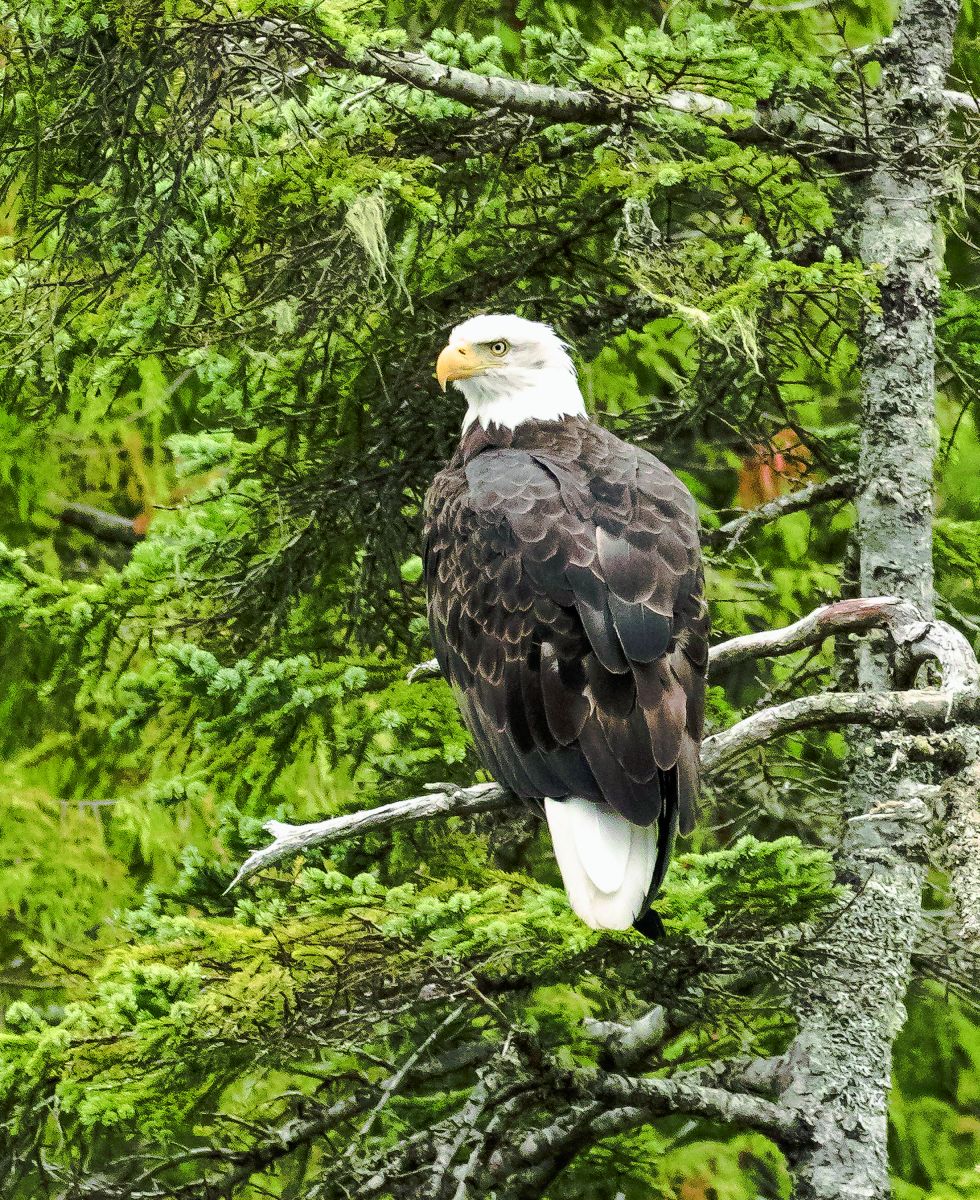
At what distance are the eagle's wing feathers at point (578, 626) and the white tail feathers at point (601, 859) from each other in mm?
70

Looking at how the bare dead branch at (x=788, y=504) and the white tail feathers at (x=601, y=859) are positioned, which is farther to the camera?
the bare dead branch at (x=788, y=504)

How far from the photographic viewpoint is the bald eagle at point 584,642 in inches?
155

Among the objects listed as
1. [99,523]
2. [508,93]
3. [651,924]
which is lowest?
[99,523]

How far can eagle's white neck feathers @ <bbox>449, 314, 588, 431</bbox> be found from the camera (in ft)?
16.1

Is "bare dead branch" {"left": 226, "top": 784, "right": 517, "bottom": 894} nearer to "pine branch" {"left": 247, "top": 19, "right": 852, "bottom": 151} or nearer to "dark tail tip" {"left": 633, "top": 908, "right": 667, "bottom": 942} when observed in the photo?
"dark tail tip" {"left": 633, "top": 908, "right": 667, "bottom": 942}

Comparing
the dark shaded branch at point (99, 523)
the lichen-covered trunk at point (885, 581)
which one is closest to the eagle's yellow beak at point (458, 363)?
the lichen-covered trunk at point (885, 581)

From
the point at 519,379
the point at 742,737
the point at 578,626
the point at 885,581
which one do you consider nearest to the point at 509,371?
the point at 519,379

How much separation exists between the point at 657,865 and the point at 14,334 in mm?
2546

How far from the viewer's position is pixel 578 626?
4078 mm

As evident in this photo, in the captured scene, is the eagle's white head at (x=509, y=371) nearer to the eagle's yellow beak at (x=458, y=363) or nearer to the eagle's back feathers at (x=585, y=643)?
the eagle's yellow beak at (x=458, y=363)

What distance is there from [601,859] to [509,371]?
5.53 feet

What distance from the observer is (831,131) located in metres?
5.11

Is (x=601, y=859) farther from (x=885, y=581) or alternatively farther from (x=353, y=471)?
(x=353, y=471)

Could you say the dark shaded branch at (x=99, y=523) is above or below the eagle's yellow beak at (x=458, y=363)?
below
